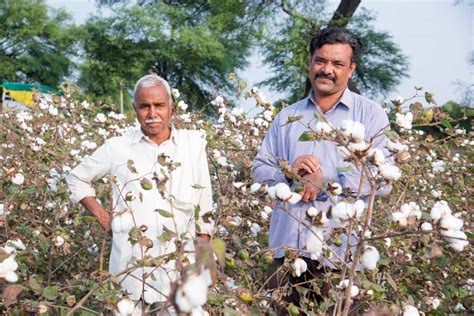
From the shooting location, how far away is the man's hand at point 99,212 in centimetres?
227

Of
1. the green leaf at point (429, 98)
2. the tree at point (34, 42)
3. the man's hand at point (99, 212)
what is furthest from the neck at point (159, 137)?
the tree at point (34, 42)

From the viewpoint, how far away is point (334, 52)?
217cm

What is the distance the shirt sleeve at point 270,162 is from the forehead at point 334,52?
30cm

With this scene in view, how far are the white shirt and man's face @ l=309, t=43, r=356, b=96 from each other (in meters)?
0.50

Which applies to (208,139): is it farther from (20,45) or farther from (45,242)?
(20,45)

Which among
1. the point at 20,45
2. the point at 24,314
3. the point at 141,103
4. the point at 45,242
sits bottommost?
the point at 24,314

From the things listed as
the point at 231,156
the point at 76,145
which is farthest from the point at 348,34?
the point at 76,145

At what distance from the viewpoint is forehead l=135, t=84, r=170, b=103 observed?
2.20 m

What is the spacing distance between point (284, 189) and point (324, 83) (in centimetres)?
65

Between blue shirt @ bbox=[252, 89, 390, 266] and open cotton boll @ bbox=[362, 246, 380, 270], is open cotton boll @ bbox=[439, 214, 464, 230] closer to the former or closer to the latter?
open cotton boll @ bbox=[362, 246, 380, 270]

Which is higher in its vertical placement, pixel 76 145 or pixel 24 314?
pixel 76 145

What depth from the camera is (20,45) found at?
131 feet

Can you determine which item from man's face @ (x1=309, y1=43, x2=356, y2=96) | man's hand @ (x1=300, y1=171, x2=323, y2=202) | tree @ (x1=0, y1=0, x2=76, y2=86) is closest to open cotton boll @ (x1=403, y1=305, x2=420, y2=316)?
man's hand @ (x1=300, y1=171, x2=323, y2=202)

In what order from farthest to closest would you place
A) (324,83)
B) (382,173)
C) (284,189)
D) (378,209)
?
(378,209) < (324,83) < (284,189) < (382,173)
